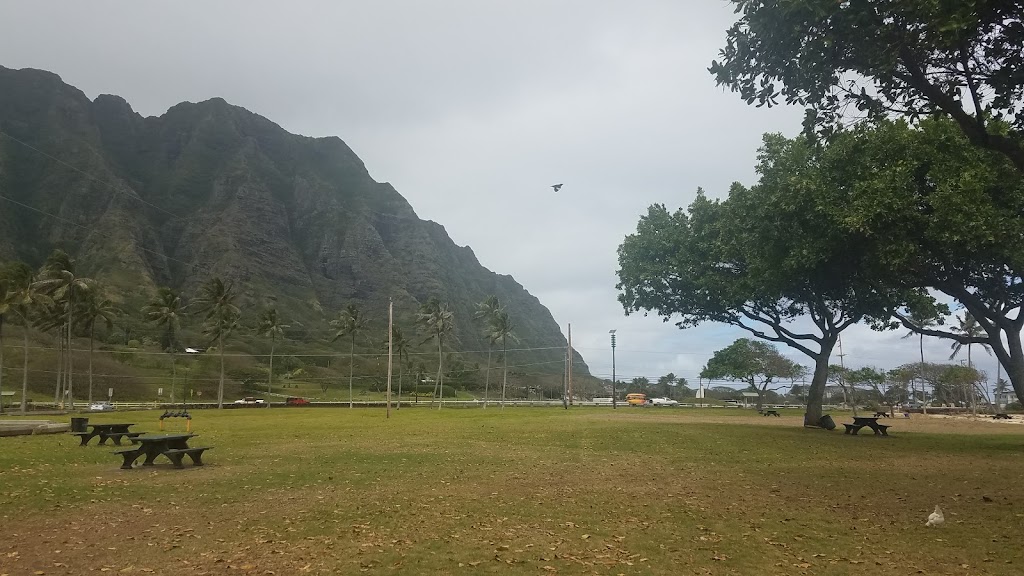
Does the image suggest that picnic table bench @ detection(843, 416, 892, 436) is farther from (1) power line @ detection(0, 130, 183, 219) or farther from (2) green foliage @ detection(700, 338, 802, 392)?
(1) power line @ detection(0, 130, 183, 219)

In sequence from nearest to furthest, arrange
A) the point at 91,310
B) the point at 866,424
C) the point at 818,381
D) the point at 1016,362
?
the point at 1016,362 < the point at 866,424 < the point at 818,381 < the point at 91,310

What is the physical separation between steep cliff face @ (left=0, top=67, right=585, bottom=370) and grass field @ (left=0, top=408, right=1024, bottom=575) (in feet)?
418

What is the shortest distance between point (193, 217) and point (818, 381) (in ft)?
530

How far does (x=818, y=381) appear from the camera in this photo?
29031mm

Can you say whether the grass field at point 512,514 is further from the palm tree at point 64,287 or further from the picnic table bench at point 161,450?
the palm tree at point 64,287

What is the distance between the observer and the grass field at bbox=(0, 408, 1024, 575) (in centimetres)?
660

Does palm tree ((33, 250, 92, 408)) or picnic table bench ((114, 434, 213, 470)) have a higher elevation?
palm tree ((33, 250, 92, 408))

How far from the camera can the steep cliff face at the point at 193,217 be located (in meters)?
137

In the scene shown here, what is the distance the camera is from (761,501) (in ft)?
32.6

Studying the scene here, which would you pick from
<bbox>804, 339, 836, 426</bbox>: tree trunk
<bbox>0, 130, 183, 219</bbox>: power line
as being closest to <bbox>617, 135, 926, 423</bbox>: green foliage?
<bbox>804, 339, 836, 426</bbox>: tree trunk

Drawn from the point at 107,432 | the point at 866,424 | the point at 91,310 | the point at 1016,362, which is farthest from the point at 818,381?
the point at 91,310

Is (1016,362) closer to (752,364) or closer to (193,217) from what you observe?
(752,364)

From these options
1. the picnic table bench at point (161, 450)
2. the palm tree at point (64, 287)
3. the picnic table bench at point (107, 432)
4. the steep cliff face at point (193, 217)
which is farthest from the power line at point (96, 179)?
the picnic table bench at point (161, 450)

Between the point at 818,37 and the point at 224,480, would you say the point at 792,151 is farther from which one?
the point at 224,480
